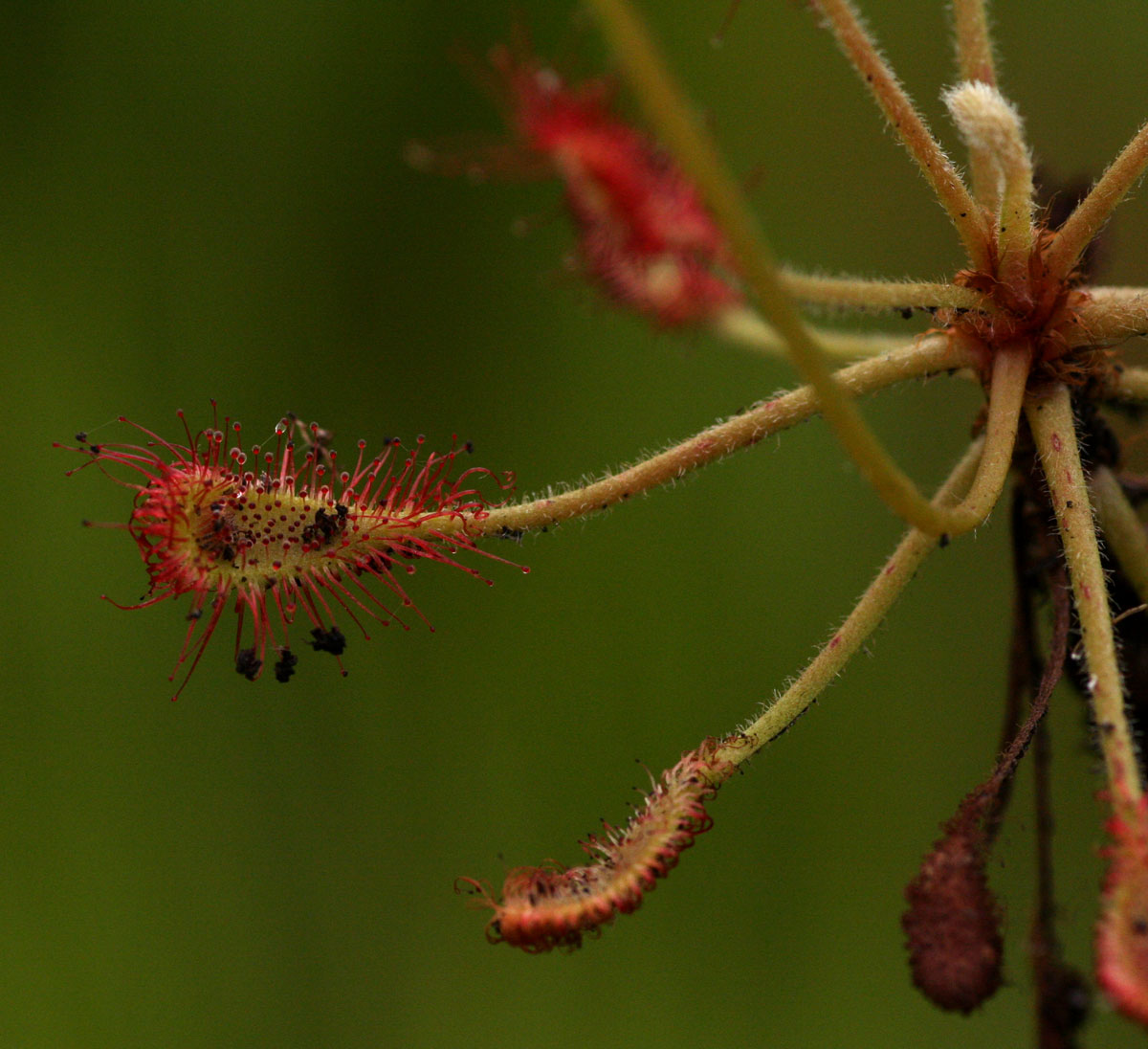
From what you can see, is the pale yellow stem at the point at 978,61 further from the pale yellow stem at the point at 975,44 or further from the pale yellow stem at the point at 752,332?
the pale yellow stem at the point at 752,332

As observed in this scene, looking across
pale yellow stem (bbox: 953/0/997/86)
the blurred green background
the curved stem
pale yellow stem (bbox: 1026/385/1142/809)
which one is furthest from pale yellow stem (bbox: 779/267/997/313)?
the blurred green background

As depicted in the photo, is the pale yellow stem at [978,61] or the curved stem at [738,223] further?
the pale yellow stem at [978,61]

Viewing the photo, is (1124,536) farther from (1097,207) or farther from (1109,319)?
(1097,207)

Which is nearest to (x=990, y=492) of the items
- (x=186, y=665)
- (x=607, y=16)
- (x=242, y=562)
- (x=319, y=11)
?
(x=607, y=16)

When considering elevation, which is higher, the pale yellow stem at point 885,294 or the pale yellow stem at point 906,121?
the pale yellow stem at point 906,121

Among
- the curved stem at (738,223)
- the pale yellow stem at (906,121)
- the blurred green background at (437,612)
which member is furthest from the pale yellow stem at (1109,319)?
the blurred green background at (437,612)

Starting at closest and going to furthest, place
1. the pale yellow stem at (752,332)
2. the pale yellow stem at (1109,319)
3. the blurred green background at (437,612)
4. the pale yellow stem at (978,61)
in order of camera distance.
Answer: the pale yellow stem at (1109,319), the pale yellow stem at (978,61), the pale yellow stem at (752,332), the blurred green background at (437,612)
